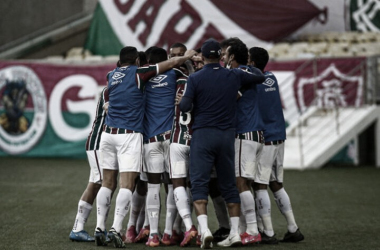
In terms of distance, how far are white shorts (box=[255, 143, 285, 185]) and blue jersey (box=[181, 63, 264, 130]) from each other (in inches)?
29.9

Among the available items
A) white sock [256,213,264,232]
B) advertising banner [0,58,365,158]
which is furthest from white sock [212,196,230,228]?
advertising banner [0,58,365,158]

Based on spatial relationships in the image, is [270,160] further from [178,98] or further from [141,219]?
[141,219]

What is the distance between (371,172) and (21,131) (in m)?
8.98

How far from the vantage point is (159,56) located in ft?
27.7

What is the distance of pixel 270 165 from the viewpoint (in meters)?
8.55

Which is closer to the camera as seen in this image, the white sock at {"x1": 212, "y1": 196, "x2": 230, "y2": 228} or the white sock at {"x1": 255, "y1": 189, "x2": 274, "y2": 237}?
the white sock at {"x1": 255, "y1": 189, "x2": 274, "y2": 237}

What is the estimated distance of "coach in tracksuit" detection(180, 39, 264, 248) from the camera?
785cm

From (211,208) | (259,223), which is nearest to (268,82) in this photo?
(259,223)

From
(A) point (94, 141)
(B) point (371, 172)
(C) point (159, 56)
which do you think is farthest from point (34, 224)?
(B) point (371, 172)

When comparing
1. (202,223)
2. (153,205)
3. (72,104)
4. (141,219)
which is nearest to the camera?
(202,223)

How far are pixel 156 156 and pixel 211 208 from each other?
3.51m

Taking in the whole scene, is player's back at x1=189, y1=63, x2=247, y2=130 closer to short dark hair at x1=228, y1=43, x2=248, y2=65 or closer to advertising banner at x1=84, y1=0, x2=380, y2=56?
short dark hair at x1=228, y1=43, x2=248, y2=65

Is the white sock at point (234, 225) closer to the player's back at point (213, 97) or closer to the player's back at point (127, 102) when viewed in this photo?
the player's back at point (213, 97)

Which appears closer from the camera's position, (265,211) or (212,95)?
(212,95)
